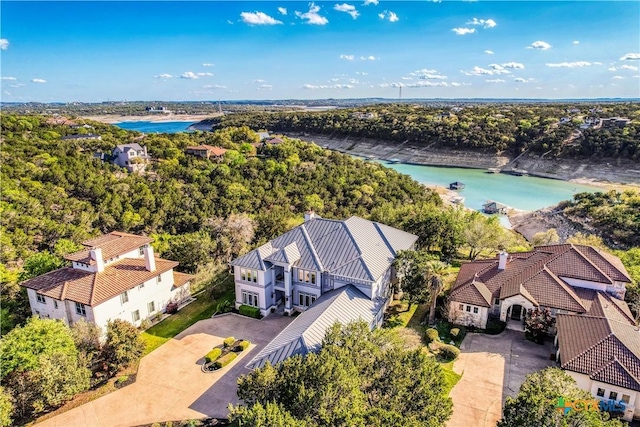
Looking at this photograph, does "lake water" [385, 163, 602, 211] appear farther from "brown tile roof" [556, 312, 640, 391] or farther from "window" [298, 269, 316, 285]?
"window" [298, 269, 316, 285]

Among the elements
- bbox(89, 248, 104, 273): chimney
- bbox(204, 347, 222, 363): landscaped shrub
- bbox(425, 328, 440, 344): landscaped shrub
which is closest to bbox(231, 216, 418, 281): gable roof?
bbox(425, 328, 440, 344): landscaped shrub

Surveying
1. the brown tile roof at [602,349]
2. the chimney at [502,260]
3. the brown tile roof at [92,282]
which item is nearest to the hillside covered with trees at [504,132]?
the chimney at [502,260]

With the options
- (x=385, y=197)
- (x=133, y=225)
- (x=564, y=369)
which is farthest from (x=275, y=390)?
(x=385, y=197)

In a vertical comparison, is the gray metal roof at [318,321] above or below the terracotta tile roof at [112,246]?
below

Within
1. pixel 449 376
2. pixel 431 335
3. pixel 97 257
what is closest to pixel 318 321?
pixel 449 376

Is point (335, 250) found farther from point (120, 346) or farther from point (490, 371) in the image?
point (120, 346)

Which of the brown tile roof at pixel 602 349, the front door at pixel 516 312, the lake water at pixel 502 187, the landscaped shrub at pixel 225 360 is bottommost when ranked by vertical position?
the lake water at pixel 502 187

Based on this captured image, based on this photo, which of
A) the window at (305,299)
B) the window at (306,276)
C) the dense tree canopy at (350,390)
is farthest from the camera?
the window at (305,299)

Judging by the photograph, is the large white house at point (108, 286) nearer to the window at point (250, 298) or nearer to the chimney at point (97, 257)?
the chimney at point (97, 257)
